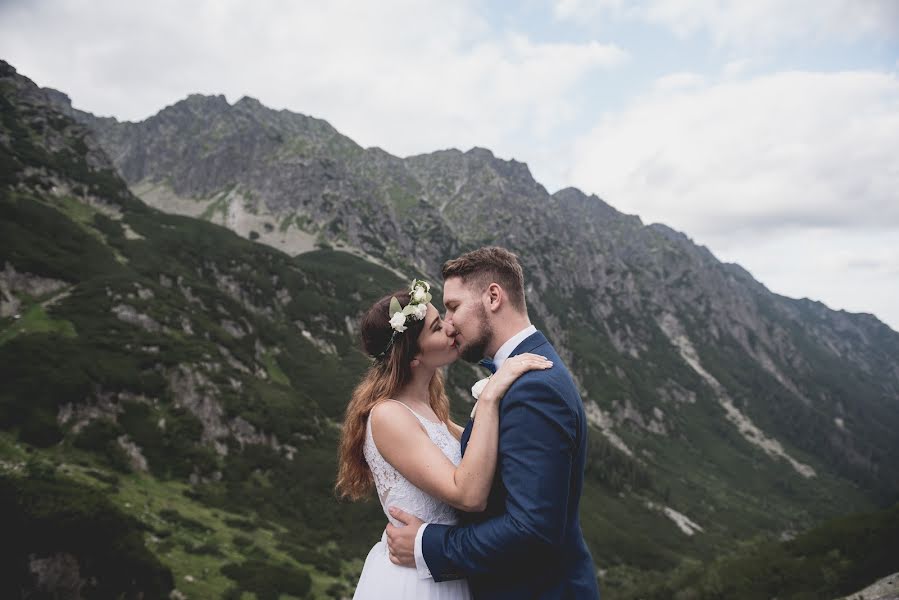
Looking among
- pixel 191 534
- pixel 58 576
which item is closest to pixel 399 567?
pixel 58 576

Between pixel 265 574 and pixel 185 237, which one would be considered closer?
pixel 265 574

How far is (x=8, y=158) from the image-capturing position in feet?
342

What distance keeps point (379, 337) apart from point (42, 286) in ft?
242

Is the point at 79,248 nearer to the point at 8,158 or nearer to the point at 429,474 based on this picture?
the point at 8,158

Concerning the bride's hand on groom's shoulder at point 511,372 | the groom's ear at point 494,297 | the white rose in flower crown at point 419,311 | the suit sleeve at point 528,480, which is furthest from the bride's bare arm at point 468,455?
the white rose in flower crown at point 419,311

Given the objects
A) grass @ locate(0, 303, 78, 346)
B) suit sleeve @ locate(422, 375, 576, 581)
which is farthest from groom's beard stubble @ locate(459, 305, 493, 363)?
grass @ locate(0, 303, 78, 346)

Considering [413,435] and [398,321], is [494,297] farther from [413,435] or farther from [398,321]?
[413,435]

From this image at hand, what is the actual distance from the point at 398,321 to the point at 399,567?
2560 mm

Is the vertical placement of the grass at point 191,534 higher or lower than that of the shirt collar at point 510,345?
lower

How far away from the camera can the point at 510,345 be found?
497 cm

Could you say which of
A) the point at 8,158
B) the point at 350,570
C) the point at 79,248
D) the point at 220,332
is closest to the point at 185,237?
the point at 8,158

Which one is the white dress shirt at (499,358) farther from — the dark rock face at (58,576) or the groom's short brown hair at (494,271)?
the dark rock face at (58,576)

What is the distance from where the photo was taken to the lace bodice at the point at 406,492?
5230 mm

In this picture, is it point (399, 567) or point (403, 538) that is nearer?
point (403, 538)
